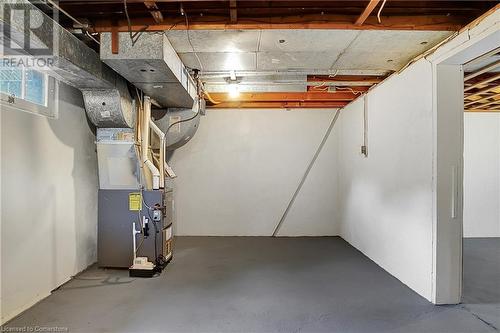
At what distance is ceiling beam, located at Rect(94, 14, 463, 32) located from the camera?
2143mm

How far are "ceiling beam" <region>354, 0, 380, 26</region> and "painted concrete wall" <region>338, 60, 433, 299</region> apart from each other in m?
0.90

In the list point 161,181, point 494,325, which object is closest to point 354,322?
point 494,325

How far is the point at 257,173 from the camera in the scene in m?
5.16

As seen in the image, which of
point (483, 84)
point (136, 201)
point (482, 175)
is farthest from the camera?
point (482, 175)

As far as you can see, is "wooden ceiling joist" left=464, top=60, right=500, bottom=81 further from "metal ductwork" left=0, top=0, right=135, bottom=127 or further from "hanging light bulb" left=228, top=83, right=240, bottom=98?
"metal ductwork" left=0, top=0, right=135, bottom=127

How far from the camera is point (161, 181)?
3488 millimetres

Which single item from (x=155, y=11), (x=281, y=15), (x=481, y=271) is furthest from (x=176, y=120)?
(x=481, y=271)

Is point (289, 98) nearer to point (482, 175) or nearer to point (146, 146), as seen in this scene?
point (146, 146)

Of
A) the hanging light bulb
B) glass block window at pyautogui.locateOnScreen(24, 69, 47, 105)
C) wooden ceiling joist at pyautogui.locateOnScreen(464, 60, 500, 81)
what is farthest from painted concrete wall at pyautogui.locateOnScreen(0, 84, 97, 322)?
wooden ceiling joist at pyautogui.locateOnScreen(464, 60, 500, 81)

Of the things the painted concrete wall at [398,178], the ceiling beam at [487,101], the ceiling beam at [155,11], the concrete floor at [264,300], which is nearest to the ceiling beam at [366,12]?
the painted concrete wall at [398,178]

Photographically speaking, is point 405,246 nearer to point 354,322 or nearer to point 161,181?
point 354,322

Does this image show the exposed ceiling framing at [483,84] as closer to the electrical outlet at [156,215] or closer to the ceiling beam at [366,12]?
the ceiling beam at [366,12]

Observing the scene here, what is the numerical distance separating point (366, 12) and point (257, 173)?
3.49 metres

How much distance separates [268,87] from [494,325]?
327 cm
